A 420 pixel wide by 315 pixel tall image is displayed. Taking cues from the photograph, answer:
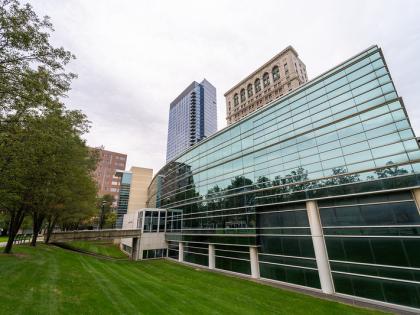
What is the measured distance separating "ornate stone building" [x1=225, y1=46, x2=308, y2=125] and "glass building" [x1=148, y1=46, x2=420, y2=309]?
34.4 m

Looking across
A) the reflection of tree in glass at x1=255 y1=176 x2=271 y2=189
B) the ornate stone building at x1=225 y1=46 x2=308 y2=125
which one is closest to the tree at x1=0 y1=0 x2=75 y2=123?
the reflection of tree in glass at x1=255 y1=176 x2=271 y2=189

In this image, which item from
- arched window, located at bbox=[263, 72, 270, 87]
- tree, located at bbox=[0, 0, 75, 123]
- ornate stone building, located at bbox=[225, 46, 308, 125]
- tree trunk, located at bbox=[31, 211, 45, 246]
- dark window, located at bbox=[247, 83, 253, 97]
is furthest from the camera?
dark window, located at bbox=[247, 83, 253, 97]

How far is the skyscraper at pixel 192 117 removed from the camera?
117 meters

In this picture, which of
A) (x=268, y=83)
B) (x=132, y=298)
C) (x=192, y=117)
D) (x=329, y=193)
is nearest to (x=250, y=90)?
(x=268, y=83)

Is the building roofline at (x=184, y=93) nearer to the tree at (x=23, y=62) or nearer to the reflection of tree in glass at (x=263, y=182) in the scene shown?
the reflection of tree in glass at (x=263, y=182)

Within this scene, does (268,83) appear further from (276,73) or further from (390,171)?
(390,171)

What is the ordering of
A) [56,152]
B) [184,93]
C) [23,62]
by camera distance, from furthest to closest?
[184,93] < [56,152] < [23,62]

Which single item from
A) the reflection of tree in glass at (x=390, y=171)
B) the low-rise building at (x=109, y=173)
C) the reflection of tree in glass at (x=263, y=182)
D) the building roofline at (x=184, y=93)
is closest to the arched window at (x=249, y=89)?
A: the reflection of tree in glass at (x=263, y=182)

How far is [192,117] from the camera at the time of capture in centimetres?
11800

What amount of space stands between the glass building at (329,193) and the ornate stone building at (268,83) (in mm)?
34447

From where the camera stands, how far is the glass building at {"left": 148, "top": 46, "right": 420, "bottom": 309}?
13.6 meters

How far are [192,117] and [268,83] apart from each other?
64.1m

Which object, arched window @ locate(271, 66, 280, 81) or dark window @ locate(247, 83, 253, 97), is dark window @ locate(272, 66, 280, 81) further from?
dark window @ locate(247, 83, 253, 97)

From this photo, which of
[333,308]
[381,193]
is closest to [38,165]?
[333,308]
